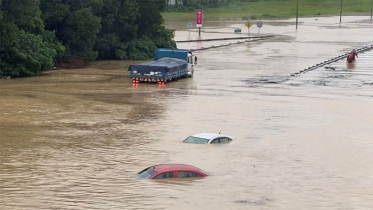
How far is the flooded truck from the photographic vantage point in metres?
49.8

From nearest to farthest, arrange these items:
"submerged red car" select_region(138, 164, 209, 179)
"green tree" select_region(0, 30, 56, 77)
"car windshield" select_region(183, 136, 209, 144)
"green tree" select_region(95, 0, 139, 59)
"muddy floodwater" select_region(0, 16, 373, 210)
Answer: "muddy floodwater" select_region(0, 16, 373, 210)
"submerged red car" select_region(138, 164, 209, 179)
"car windshield" select_region(183, 136, 209, 144)
"green tree" select_region(0, 30, 56, 77)
"green tree" select_region(95, 0, 139, 59)

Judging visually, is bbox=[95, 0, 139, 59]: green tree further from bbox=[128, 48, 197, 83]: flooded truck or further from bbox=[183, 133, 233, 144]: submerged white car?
bbox=[183, 133, 233, 144]: submerged white car

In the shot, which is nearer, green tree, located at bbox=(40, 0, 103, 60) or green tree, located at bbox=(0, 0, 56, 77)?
green tree, located at bbox=(0, 0, 56, 77)

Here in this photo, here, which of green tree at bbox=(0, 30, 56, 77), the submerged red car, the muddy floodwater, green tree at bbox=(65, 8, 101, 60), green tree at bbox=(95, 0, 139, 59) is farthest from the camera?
green tree at bbox=(95, 0, 139, 59)

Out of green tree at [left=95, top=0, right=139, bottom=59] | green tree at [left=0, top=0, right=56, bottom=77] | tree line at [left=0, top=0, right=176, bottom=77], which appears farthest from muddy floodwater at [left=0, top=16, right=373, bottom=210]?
green tree at [left=95, top=0, right=139, bottom=59]

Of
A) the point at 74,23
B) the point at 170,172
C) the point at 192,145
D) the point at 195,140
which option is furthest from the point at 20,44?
the point at 170,172

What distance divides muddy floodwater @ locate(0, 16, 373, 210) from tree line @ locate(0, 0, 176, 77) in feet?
6.17

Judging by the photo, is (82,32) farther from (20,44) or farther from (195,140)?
(195,140)

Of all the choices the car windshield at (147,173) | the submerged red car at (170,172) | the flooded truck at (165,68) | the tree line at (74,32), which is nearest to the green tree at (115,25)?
the tree line at (74,32)

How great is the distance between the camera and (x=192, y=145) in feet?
99.0

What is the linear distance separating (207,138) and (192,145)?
0.67 meters

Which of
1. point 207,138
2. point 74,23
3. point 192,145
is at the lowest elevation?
point 192,145

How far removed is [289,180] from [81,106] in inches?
699

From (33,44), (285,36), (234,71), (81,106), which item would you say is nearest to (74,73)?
(33,44)
